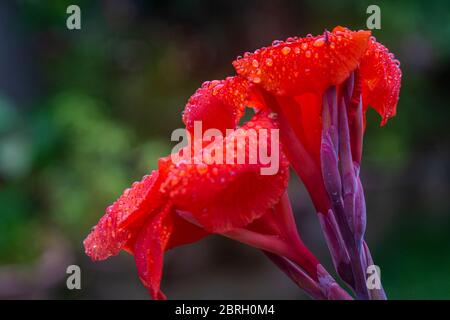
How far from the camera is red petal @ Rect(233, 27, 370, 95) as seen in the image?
60 centimetres

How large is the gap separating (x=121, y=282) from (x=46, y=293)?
0.59 meters

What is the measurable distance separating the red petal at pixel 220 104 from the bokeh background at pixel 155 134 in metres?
2.14

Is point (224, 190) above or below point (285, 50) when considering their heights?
below

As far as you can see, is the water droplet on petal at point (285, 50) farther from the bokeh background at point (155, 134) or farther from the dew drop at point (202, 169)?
the bokeh background at point (155, 134)

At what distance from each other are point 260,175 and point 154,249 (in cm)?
13

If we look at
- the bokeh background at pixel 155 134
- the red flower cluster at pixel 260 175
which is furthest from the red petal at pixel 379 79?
the bokeh background at pixel 155 134

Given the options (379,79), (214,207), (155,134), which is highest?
(379,79)

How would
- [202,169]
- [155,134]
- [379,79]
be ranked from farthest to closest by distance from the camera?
[155,134] → [379,79] → [202,169]

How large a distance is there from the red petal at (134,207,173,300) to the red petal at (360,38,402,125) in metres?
0.27

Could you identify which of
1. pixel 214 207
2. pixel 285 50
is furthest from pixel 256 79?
pixel 214 207

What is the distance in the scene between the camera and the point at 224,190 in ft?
1.82

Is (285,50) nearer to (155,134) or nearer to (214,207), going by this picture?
(214,207)

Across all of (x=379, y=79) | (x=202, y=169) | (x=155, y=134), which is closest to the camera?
(x=202, y=169)
